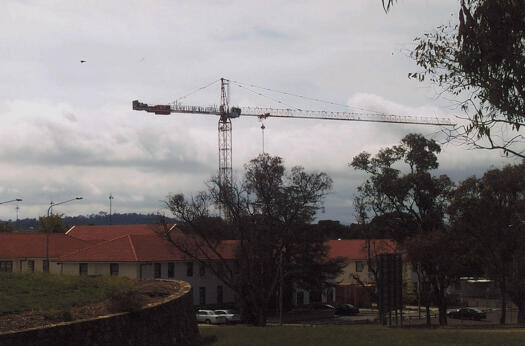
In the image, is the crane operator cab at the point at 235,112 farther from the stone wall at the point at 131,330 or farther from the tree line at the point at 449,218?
the stone wall at the point at 131,330

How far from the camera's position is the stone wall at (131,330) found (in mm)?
14344

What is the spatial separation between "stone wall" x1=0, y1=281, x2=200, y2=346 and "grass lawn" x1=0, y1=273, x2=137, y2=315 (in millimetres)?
1963

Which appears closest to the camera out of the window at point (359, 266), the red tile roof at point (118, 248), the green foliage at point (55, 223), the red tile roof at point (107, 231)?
the red tile roof at point (118, 248)

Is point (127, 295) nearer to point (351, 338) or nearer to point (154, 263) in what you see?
point (351, 338)

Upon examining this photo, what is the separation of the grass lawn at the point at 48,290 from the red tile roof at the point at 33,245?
50.8 meters

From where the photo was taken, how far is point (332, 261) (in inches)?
2638

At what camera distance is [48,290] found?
20.7 meters

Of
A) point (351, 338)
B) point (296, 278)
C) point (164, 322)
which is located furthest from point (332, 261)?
point (164, 322)

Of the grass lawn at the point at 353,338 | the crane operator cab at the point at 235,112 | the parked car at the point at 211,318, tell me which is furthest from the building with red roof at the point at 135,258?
the crane operator cab at the point at 235,112

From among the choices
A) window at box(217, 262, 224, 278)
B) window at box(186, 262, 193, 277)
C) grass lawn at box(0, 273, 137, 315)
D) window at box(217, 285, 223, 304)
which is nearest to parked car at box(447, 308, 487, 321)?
window at box(217, 262, 224, 278)

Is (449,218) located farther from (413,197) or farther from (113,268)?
(113,268)

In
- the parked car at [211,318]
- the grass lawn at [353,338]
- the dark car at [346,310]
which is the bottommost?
the dark car at [346,310]

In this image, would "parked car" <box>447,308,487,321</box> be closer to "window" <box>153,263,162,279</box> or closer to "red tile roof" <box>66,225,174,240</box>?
"window" <box>153,263,162,279</box>

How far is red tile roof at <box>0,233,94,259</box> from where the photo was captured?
71875mm
